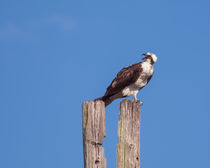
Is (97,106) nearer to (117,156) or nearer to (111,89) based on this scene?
(117,156)

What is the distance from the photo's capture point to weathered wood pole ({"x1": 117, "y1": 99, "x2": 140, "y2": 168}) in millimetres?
5215

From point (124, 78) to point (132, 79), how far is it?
0.20 meters

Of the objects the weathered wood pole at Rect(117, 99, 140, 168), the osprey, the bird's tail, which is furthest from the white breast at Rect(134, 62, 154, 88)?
the weathered wood pole at Rect(117, 99, 140, 168)

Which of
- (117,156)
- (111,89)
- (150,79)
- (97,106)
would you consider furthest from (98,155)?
(150,79)

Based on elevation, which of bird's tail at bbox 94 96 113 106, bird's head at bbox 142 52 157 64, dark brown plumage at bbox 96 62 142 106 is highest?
bird's head at bbox 142 52 157 64

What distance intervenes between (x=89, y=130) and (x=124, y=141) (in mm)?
484

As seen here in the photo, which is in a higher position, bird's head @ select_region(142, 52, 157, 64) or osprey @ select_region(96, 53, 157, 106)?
bird's head @ select_region(142, 52, 157, 64)

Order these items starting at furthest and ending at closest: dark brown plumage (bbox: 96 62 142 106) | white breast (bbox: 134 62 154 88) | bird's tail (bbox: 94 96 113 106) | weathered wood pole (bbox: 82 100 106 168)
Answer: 1. white breast (bbox: 134 62 154 88)
2. dark brown plumage (bbox: 96 62 142 106)
3. bird's tail (bbox: 94 96 113 106)
4. weathered wood pole (bbox: 82 100 106 168)

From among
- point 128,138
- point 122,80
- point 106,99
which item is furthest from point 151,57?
point 128,138

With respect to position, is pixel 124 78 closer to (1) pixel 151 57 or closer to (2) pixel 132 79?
(2) pixel 132 79

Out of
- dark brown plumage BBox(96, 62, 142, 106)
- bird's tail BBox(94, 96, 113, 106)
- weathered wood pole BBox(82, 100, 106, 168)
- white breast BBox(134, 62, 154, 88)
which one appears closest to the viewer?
weathered wood pole BBox(82, 100, 106, 168)

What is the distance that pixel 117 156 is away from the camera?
5246mm

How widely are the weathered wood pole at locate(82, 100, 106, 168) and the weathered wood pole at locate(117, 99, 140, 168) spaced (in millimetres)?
230

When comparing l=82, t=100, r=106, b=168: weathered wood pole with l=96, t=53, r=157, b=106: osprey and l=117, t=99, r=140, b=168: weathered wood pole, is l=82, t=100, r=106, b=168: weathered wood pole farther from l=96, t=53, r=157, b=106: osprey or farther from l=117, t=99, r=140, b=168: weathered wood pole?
l=96, t=53, r=157, b=106: osprey
